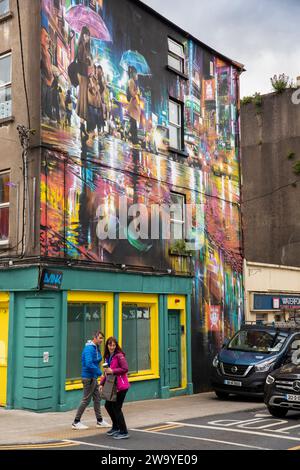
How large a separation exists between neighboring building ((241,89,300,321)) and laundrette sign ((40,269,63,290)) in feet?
49.7

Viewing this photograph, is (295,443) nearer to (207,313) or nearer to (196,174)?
(207,313)

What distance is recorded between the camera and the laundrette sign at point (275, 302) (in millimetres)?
21062

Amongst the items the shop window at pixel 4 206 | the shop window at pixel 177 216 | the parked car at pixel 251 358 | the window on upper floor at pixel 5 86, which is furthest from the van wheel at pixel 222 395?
the window on upper floor at pixel 5 86

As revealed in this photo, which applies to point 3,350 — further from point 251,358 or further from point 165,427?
point 251,358

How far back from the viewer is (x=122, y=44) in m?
16.5

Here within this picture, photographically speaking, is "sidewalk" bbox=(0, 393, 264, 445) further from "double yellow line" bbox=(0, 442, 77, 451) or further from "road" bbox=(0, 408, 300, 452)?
"road" bbox=(0, 408, 300, 452)

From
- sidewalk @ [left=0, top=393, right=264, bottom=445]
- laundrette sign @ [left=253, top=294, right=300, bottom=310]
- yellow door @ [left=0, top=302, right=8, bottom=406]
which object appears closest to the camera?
sidewalk @ [left=0, top=393, right=264, bottom=445]

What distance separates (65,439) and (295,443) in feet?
12.6

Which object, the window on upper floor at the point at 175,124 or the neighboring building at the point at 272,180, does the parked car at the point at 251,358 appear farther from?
the neighboring building at the point at 272,180

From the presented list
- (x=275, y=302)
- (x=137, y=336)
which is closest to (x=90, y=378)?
(x=137, y=336)

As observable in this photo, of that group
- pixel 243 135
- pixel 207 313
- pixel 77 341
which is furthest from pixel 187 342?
pixel 243 135

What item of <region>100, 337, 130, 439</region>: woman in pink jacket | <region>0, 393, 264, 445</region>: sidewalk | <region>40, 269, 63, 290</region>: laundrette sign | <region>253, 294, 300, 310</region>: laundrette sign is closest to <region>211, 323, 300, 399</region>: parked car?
<region>0, 393, 264, 445</region>: sidewalk

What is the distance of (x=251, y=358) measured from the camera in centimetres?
1590

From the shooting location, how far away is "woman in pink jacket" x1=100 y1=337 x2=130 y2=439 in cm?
1002
